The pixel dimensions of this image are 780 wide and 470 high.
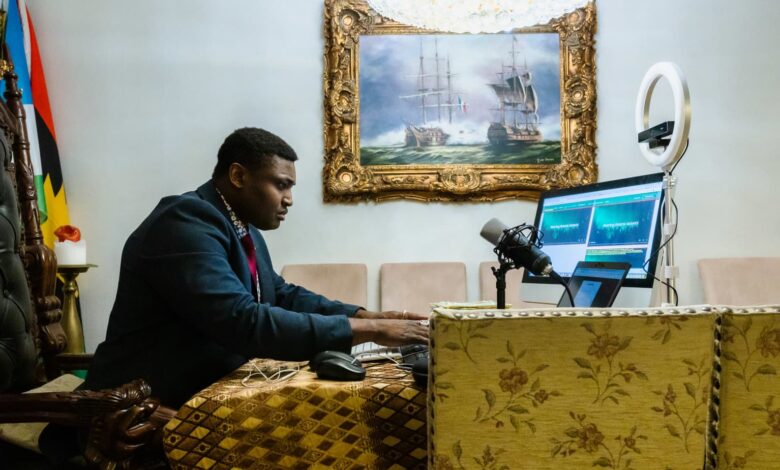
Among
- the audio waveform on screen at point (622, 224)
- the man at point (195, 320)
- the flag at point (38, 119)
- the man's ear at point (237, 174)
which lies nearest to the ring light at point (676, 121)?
the audio waveform on screen at point (622, 224)

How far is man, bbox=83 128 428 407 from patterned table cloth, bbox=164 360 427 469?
0.79 feet

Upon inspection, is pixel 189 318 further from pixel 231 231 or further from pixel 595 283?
pixel 595 283

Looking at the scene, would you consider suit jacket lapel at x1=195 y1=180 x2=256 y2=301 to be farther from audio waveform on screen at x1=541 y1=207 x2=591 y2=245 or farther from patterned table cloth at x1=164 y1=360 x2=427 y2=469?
audio waveform on screen at x1=541 y1=207 x2=591 y2=245

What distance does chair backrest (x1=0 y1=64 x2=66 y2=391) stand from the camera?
5.70 feet

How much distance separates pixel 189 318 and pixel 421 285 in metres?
2.17

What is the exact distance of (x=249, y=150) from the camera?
6.10ft

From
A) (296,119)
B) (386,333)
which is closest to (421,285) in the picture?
(296,119)

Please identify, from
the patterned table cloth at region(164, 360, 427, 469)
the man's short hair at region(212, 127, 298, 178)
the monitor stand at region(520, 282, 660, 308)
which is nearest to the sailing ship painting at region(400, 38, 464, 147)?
the monitor stand at region(520, 282, 660, 308)

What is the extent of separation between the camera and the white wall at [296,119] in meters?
3.67

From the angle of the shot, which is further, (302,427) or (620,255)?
(620,255)

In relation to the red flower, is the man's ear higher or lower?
higher

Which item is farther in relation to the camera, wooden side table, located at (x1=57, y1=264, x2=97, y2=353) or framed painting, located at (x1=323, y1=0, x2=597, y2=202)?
framed painting, located at (x1=323, y1=0, x2=597, y2=202)

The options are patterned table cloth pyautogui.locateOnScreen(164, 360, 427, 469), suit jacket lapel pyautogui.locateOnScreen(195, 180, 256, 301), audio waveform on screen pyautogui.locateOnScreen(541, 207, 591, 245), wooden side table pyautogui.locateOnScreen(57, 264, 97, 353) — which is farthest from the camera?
wooden side table pyautogui.locateOnScreen(57, 264, 97, 353)

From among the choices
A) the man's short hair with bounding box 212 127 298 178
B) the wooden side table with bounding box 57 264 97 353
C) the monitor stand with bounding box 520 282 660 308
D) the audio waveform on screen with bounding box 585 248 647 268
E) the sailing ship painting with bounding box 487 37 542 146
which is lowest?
the wooden side table with bounding box 57 264 97 353
